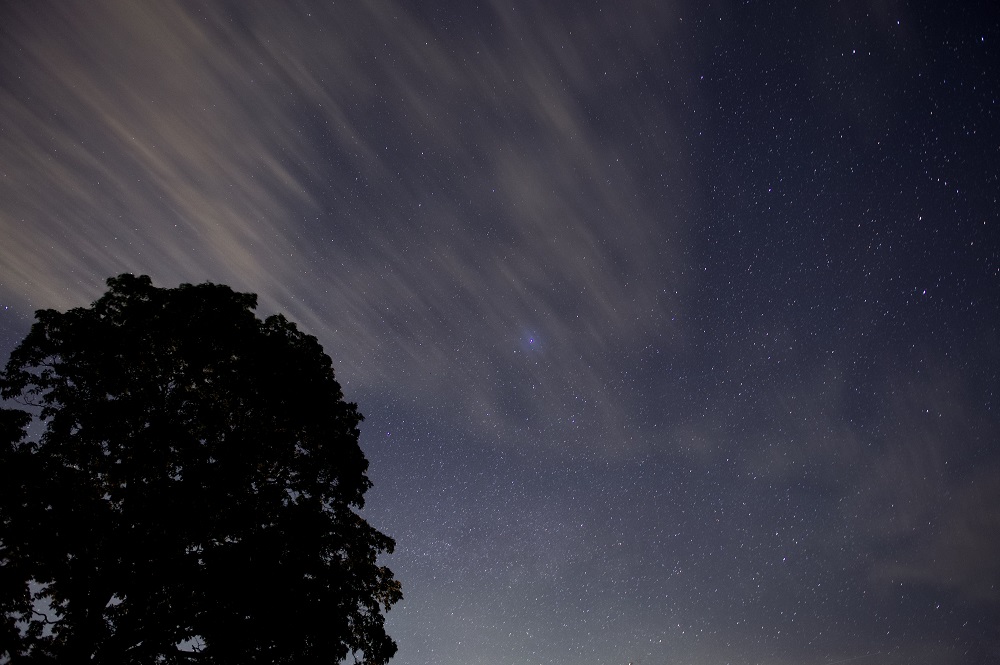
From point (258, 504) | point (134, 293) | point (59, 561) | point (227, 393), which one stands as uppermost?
point (134, 293)

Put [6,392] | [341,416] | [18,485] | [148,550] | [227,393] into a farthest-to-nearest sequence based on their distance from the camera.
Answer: [341,416], [227,393], [6,392], [148,550], [18,485]

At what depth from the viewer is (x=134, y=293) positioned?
13.0 metres

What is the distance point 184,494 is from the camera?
37.1ft

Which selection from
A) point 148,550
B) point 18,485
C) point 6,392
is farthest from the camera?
point 6,392

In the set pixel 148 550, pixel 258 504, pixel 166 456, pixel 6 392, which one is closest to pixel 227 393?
pixel 166 456

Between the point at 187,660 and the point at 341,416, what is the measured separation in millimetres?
6004

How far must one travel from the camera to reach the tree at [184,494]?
34.7 ft

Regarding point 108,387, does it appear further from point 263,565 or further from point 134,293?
point 263,565

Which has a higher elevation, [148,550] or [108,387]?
[108,387]

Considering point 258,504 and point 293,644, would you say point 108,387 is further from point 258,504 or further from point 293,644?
point 293,644

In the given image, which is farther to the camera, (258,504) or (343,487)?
(343,487)

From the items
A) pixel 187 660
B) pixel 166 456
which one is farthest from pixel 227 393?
pixel 187 660

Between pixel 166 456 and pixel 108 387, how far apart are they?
6.98 ft

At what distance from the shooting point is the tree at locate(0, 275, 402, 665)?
1057 centimetres
